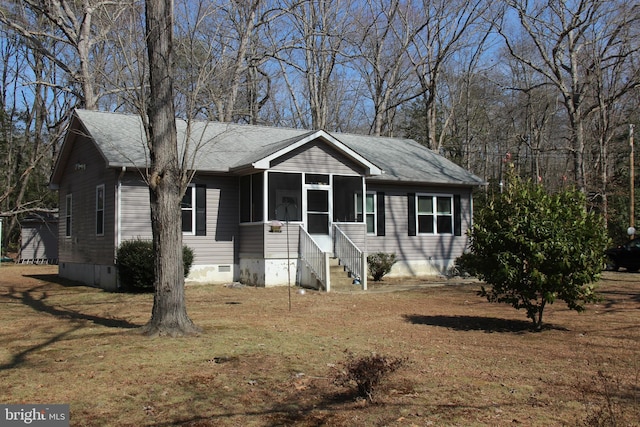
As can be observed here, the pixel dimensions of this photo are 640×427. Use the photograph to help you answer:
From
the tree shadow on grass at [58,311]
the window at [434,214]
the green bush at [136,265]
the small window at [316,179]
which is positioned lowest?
the tree shadow on grass at [58,311]

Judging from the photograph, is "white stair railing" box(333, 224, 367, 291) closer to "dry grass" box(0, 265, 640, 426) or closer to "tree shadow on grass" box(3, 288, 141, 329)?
"dry grass" box(0, 265, 640, 426)

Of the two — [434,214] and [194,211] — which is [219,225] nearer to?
[194,211]

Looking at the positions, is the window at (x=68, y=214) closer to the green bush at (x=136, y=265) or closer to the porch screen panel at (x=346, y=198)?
the green bush at (x=136, y=265)

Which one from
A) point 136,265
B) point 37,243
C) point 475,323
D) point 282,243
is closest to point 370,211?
point 282,243

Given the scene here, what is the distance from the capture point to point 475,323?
34.8ft

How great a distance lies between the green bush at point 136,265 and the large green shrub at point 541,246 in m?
8.76

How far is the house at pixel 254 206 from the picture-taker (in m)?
Result: 16.9

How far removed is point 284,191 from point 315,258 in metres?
3.88

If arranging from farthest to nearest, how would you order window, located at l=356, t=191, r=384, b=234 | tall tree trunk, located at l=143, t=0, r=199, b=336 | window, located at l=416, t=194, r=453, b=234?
window, located at l=416, t=194, r=453, b=234, window, located at l=356, t=191, r=384, b=234, tall tree trunk, located at l=143, t=0, r=199, b=336

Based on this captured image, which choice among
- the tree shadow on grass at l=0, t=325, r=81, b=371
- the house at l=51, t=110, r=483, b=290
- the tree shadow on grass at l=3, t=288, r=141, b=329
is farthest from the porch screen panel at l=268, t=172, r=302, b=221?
the tree shadow on grass at l=0, t=325, r=81, b=371

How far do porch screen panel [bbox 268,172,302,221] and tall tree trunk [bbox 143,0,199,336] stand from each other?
8.07 metres

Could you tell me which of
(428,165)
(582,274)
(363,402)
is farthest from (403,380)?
(428,165)

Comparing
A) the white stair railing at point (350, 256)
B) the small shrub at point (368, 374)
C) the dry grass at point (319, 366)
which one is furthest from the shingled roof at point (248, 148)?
the small shrub at point (368, 374)

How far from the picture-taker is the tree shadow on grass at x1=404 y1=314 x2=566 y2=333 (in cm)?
995
